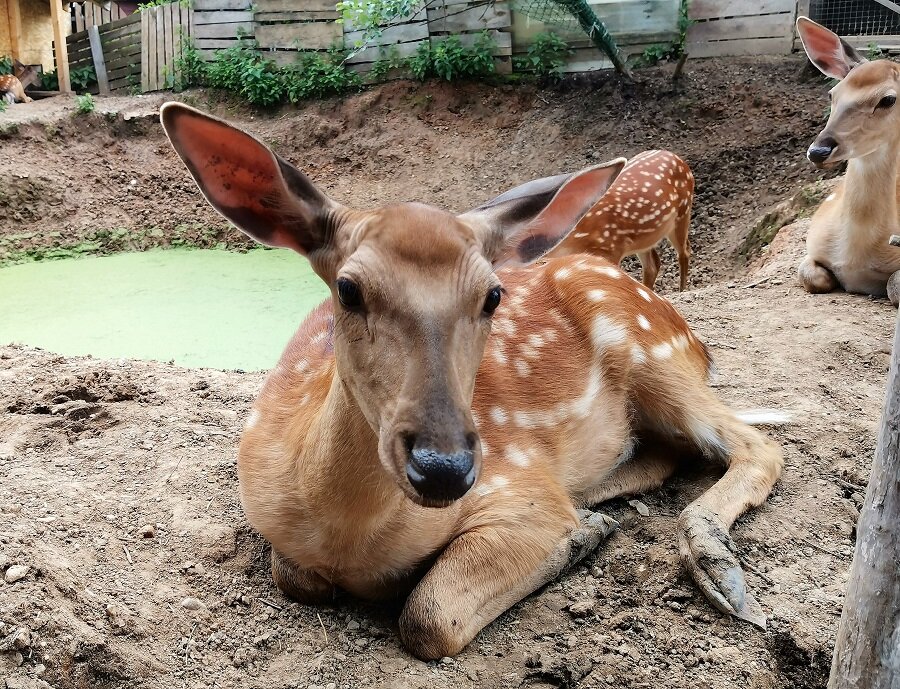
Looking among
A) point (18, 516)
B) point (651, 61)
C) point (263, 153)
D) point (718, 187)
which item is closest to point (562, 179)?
point (263, 153)

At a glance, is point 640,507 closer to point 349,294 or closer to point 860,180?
point 349,294

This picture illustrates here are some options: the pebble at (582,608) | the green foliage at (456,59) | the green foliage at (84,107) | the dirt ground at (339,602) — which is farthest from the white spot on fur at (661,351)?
the green foliage at (84,107)

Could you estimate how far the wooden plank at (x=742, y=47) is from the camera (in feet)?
30.3

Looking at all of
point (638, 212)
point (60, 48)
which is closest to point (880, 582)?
point (638, 212)

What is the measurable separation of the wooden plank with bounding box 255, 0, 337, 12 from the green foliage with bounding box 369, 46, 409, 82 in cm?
101

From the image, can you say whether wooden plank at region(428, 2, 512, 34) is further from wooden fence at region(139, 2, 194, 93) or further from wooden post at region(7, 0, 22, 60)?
wooden post at region(7, 0, 22, 60)

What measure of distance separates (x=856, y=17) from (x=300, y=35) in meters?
6.82

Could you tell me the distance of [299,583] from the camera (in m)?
2.21

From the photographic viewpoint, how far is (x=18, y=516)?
240 centimetres

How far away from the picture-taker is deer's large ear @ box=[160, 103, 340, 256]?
1.82 meters

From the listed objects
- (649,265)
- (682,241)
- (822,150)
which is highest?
(822,150)

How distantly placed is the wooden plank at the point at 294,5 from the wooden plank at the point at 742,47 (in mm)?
4756

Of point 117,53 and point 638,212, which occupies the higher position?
point 117,53

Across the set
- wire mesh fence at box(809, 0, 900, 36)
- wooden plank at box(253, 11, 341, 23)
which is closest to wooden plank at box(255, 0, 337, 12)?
wooden plank at box(253, 11, 341, 23)
